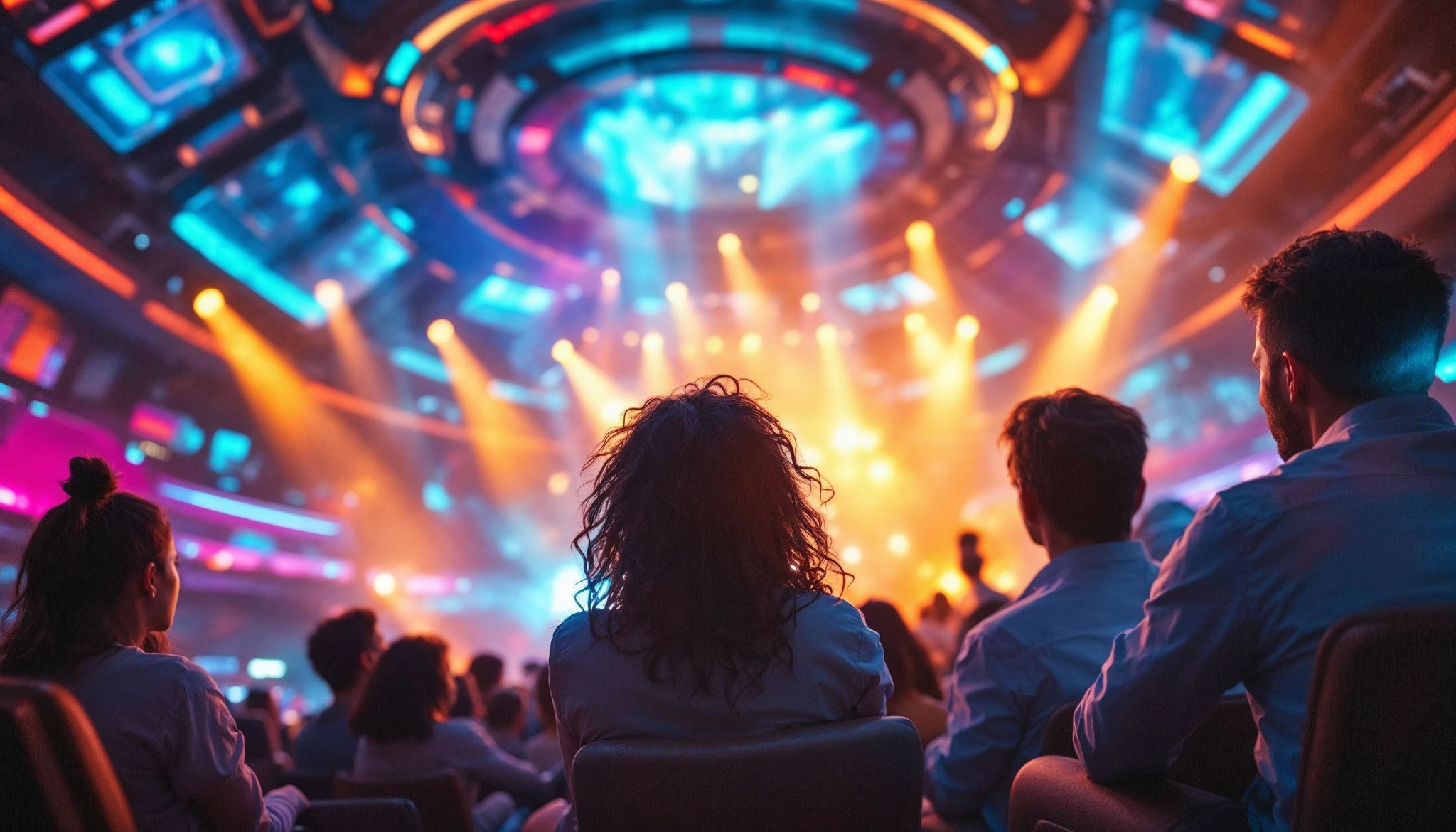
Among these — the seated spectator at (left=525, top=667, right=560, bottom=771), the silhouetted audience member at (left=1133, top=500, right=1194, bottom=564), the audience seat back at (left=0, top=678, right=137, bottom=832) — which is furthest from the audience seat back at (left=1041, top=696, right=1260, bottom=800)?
the seated spectator at (left=525, top=667, right=560, bottom=771)

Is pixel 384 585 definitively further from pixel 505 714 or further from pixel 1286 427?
pixel 1286 427

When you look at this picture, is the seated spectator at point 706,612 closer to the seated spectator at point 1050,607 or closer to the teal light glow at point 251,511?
the seated spectator at point 1050,607

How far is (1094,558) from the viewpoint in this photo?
2.14 metres

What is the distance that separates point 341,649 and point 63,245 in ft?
25.7

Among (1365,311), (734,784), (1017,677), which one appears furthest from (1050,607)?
(734,784)

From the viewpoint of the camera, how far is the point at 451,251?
12664mm

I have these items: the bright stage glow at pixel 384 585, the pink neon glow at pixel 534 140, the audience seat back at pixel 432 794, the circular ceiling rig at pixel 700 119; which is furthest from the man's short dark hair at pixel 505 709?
the bright stage glow at pixel 384 585

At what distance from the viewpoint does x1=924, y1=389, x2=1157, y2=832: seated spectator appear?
6.48 feet

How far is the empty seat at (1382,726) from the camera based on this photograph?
1.00 meters

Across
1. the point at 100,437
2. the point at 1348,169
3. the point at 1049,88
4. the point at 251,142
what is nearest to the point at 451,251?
the point at 251,142

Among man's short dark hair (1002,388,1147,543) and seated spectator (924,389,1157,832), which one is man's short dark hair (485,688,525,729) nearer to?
seated spectator (924,389,1157,832)

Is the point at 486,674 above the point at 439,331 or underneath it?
underneath

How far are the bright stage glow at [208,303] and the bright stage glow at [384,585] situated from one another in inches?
317

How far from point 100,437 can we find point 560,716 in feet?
40.0
